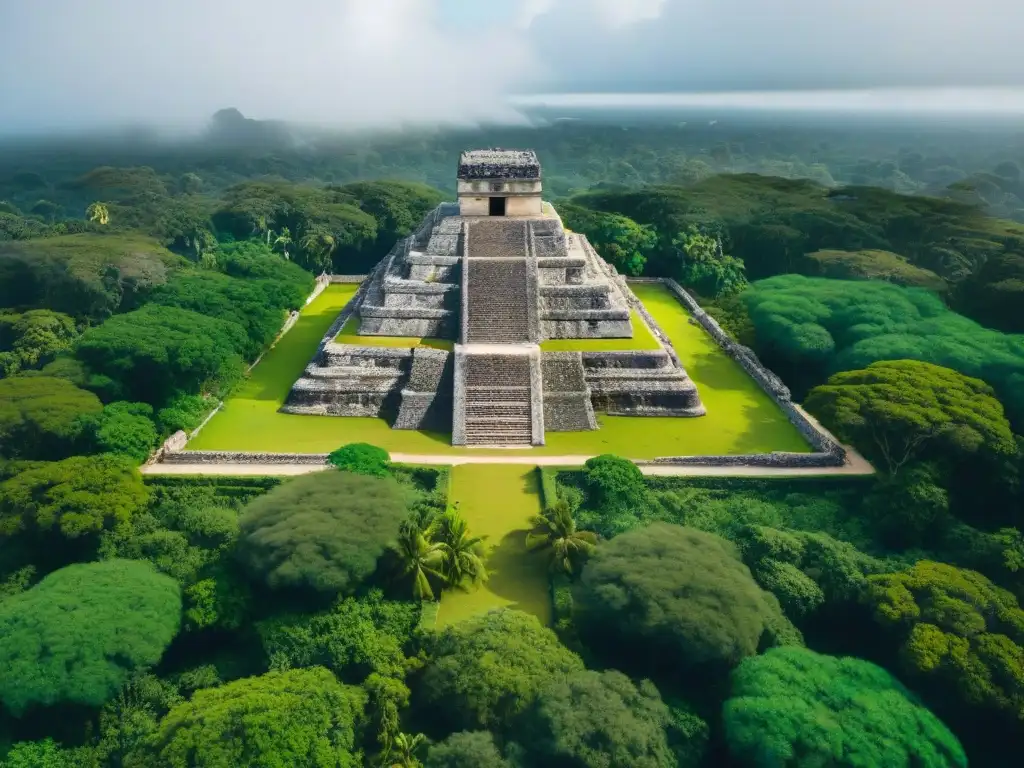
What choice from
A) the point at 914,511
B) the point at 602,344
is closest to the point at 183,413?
the point at 602,344

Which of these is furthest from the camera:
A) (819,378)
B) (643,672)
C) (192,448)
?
(819,378)

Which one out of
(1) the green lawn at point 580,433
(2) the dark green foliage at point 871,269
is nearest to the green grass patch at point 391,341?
(1) the green lawn at point 580,433

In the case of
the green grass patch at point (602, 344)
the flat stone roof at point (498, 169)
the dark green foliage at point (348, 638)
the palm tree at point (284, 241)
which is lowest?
the dark green foliage at point (348, 638)

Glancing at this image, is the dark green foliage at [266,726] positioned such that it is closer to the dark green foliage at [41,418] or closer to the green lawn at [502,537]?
the green lawn at [502,537]

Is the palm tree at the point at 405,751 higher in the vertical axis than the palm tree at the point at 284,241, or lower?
lower

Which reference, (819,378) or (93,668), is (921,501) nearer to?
(819,378)

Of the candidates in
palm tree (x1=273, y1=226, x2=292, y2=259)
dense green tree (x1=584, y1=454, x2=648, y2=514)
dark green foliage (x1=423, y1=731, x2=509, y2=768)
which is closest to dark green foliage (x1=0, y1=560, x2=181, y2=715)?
dark green foliage (x1=423, y1=731, x2=509, y2=768)

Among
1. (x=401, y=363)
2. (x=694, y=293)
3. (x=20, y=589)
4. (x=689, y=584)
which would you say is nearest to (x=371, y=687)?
(x=689, y=584)
